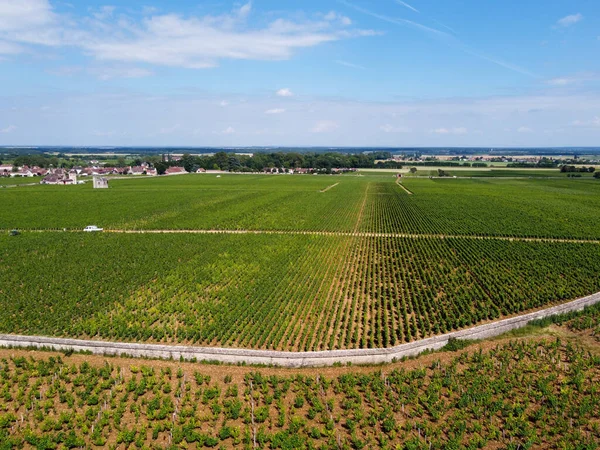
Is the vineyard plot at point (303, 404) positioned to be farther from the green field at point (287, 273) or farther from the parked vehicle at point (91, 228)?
the parked vehicle at point (91, 228)

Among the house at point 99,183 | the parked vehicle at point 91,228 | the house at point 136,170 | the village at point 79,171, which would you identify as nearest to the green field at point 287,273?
the parked vehicle at point 91,228

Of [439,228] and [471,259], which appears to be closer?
[471,259]

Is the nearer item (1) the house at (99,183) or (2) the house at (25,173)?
(1) the house at (99,183)

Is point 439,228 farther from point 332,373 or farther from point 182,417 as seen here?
point 182,417

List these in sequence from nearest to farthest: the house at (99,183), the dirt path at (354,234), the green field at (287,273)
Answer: the green field at (287,273) → the dirt path at (354,234) → the house at (99,183)

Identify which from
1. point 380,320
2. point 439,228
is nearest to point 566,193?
point 439,228

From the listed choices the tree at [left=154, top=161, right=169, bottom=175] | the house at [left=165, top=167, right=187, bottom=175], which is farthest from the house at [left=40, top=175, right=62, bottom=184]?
the house at [left=165, top=167, right=187, bottom=175]
